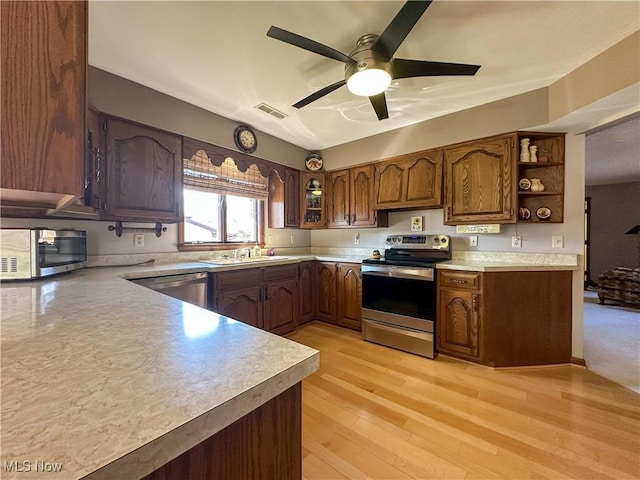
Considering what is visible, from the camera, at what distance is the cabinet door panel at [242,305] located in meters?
2.45

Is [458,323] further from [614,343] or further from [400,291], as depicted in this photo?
[614,343]

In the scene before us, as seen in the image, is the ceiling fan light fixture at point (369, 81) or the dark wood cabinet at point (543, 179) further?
the dark wood cabinet at point (543, 179)

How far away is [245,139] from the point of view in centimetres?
308

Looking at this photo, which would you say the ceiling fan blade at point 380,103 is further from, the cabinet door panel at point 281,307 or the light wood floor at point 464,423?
the light wood floor at point 464,423

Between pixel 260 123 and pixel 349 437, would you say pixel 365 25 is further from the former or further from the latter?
pixel 349 437

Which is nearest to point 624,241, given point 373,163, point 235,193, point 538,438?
point 373,163

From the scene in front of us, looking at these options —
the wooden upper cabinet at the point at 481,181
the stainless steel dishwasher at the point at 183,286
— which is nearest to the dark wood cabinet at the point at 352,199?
the wooden upper cabinet at the point at 481,181

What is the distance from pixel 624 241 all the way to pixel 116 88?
9.36 metres

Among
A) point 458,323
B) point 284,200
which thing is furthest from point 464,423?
point 284,200

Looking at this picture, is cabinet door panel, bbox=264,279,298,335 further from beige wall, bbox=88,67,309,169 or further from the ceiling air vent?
the ceiling air vent

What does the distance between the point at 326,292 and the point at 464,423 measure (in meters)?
2.04

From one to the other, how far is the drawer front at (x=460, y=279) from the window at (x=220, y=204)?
2348 millimetres

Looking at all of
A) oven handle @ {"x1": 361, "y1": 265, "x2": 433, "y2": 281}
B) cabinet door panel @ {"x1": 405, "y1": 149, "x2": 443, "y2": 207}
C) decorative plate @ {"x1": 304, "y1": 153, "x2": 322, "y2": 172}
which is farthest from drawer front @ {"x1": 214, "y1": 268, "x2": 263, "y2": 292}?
cabinet door panel @ {"x1": 405, "y1": 149, "x2": 443, "y2": 207}

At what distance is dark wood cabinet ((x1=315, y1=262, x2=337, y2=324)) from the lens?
11.2 ft
